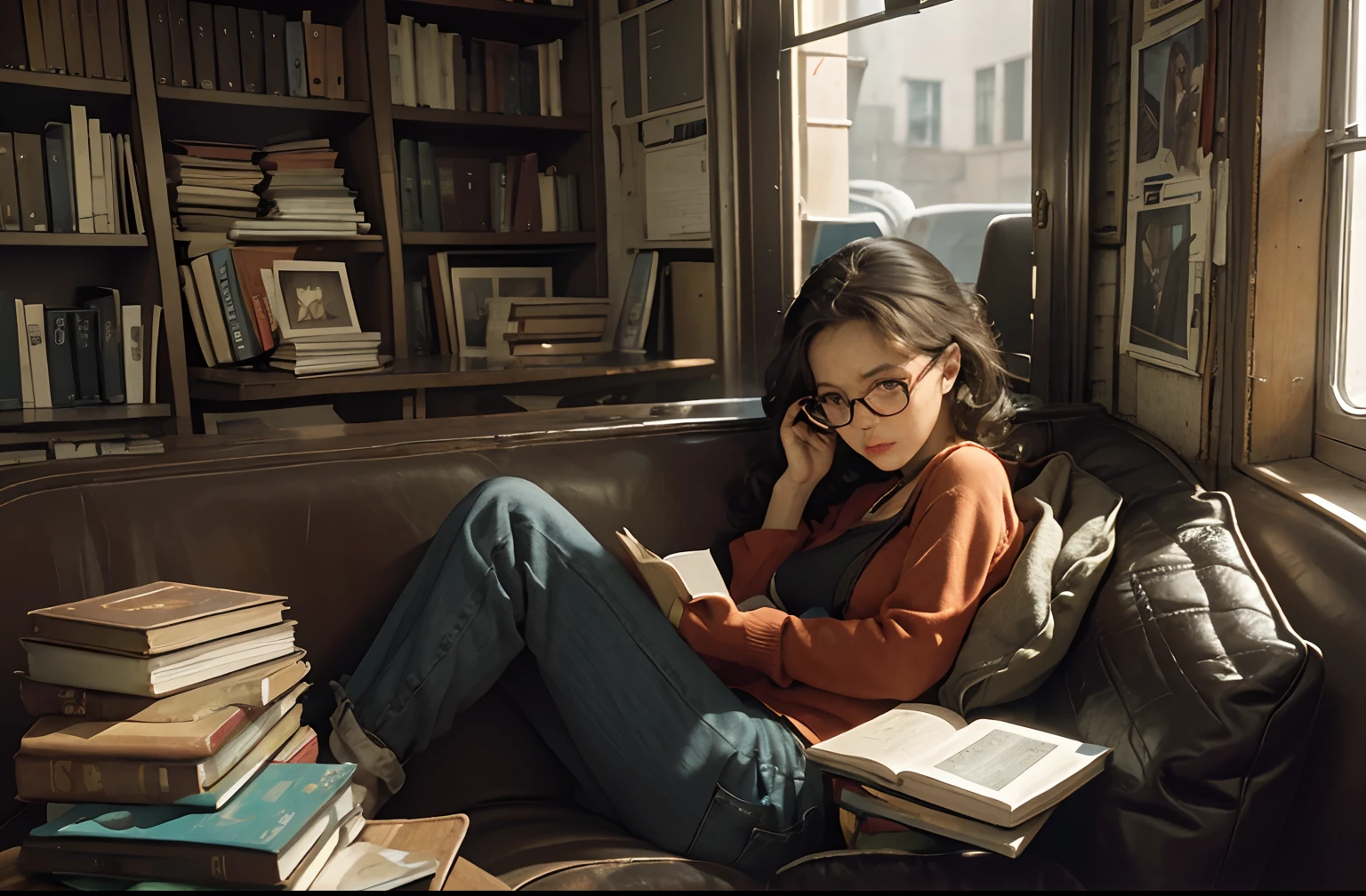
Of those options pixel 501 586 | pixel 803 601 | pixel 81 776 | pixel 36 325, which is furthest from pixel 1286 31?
pixel 36 325

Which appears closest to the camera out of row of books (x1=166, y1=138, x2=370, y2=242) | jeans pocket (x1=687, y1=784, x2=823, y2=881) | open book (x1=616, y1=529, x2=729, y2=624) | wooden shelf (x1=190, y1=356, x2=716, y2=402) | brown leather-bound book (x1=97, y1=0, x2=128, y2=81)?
jeans pocket (x1=687, y1=784, x2=823, y2=881)

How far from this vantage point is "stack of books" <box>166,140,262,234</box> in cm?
285

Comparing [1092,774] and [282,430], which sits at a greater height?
[282,430]

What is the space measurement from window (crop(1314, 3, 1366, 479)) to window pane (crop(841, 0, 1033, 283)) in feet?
2.29

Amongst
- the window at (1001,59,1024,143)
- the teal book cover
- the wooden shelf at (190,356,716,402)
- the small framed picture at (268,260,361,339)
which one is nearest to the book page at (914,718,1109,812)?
the teal book cover

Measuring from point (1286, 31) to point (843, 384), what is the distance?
73 centimetres

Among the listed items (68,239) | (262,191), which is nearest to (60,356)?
(68,239)

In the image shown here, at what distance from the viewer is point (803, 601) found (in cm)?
159

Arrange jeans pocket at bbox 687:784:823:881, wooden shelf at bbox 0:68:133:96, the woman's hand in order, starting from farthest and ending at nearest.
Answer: wooden shelf at bbox 0:68:133:96 < the woman's hand < jeans pocket at bbox 687:784:823:881

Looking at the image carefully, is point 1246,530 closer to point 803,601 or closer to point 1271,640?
point 1271,640

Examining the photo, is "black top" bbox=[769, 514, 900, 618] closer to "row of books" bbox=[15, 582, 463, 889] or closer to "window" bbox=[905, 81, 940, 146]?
"row of books" bbox=[15, 582, 463, 889]

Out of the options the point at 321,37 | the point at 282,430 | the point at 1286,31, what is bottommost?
the point at 282,430

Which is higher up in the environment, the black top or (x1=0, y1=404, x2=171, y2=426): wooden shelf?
(x1=0, y1=404, x2=171, y2=426): wooden shelf

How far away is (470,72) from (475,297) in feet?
2.25
